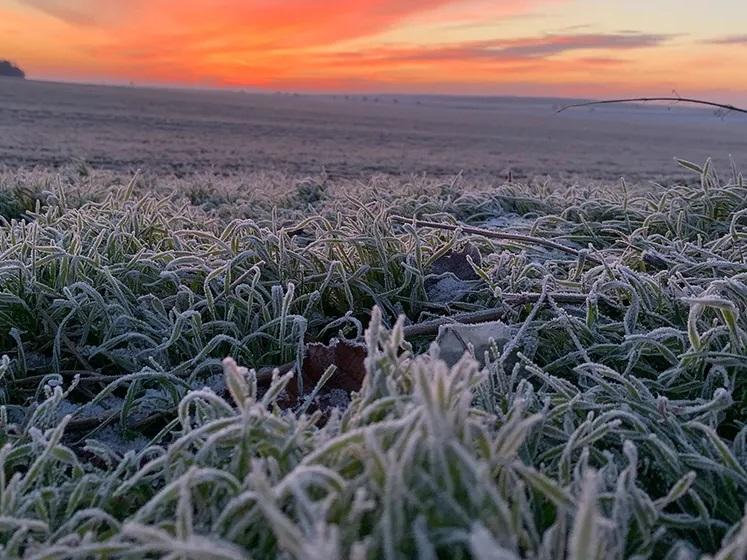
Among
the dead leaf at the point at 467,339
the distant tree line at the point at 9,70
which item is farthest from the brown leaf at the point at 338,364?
the distant tree line at the point at 9,70

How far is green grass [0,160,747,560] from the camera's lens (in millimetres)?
827

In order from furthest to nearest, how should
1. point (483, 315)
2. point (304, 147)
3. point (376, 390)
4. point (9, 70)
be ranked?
point (9, 70), point (304, 147), point (483, 315), point (376, 390)

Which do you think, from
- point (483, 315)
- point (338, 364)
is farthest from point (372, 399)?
point (483, 315)

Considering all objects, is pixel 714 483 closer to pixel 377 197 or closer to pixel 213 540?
pixel 213 540

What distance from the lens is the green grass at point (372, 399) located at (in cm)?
83

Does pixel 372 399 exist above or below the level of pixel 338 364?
above

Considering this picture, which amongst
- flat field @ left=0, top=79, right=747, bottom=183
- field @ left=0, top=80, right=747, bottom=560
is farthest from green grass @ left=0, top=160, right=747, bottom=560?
flat field @ left=0, top=79, right=747, bottom=183

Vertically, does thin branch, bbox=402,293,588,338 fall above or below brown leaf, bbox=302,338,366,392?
above

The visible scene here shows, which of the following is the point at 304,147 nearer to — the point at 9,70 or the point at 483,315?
the point at 483,315

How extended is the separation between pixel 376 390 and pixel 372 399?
0.02m

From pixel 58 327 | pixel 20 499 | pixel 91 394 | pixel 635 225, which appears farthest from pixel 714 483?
pixel 635 225

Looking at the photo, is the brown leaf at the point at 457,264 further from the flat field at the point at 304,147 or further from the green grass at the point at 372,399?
the flat field at the point at 304,147

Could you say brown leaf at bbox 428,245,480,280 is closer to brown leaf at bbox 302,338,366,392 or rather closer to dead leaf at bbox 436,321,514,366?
dead leaf at bbox 436,321,514,366

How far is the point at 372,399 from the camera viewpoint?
105 cm
